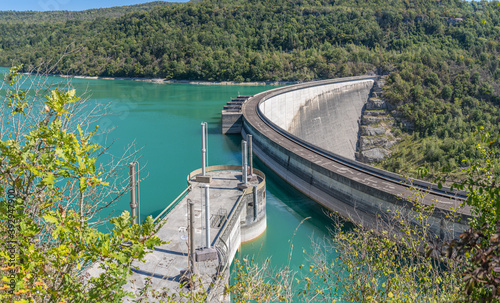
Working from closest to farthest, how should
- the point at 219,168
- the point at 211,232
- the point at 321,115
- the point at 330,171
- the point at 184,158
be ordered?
the point at 211,232 < the point at 219,168 < the point at 330,171 < the point at 184,158 < the point at 321,115

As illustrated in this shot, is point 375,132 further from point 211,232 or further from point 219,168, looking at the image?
point 211,232

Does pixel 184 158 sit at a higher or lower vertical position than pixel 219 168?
lower

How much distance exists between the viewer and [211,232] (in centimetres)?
1370

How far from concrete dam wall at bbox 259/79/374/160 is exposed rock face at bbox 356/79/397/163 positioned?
0.95 metres

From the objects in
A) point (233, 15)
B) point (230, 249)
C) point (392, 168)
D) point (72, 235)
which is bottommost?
point (392, 168)

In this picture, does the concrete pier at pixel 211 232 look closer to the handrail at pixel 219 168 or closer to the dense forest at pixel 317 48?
the handrail at pixel 219 168

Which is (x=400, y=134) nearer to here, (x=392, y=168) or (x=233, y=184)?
(x=392, y=168)

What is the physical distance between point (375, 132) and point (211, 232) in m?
41.1

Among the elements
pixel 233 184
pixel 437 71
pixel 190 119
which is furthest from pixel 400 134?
pixel 233 184

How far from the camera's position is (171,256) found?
12.0m

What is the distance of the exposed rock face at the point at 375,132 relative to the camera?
157ft

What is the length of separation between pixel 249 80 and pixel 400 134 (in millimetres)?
41913

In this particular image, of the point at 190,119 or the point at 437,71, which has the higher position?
the point at 437,71

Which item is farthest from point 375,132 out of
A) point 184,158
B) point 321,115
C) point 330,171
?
point 330,171
